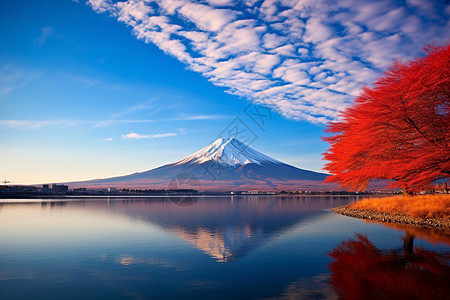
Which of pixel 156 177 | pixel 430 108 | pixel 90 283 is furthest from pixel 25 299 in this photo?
pixel 156 177

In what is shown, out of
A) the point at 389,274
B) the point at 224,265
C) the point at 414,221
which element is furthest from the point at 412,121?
the point at 224,265

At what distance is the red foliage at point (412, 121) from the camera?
58.9 ft

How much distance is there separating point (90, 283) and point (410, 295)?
8759 millimetres

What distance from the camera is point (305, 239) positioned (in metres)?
17.7

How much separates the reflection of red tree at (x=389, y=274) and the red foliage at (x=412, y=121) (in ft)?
21.2

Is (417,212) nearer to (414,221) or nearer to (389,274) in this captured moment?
(414,221)

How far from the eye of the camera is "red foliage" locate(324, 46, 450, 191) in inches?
707

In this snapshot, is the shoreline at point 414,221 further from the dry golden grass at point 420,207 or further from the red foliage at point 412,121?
the red foliage at point 412,121

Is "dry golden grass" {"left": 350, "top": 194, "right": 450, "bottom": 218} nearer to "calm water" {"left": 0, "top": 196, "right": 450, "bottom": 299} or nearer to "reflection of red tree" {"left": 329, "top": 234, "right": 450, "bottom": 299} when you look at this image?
"calm water" {"left": 0, "top": 196, "right": 450, "bottom": 299}

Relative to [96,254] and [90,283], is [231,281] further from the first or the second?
[96,254]

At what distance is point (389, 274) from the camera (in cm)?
1007

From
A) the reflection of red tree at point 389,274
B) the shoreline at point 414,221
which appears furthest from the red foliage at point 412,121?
the reflection of red tree at point 389,274

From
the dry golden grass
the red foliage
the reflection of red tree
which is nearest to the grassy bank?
the dry golden grass

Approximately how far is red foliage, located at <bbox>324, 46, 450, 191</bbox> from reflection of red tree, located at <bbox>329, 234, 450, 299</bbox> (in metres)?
6.45
